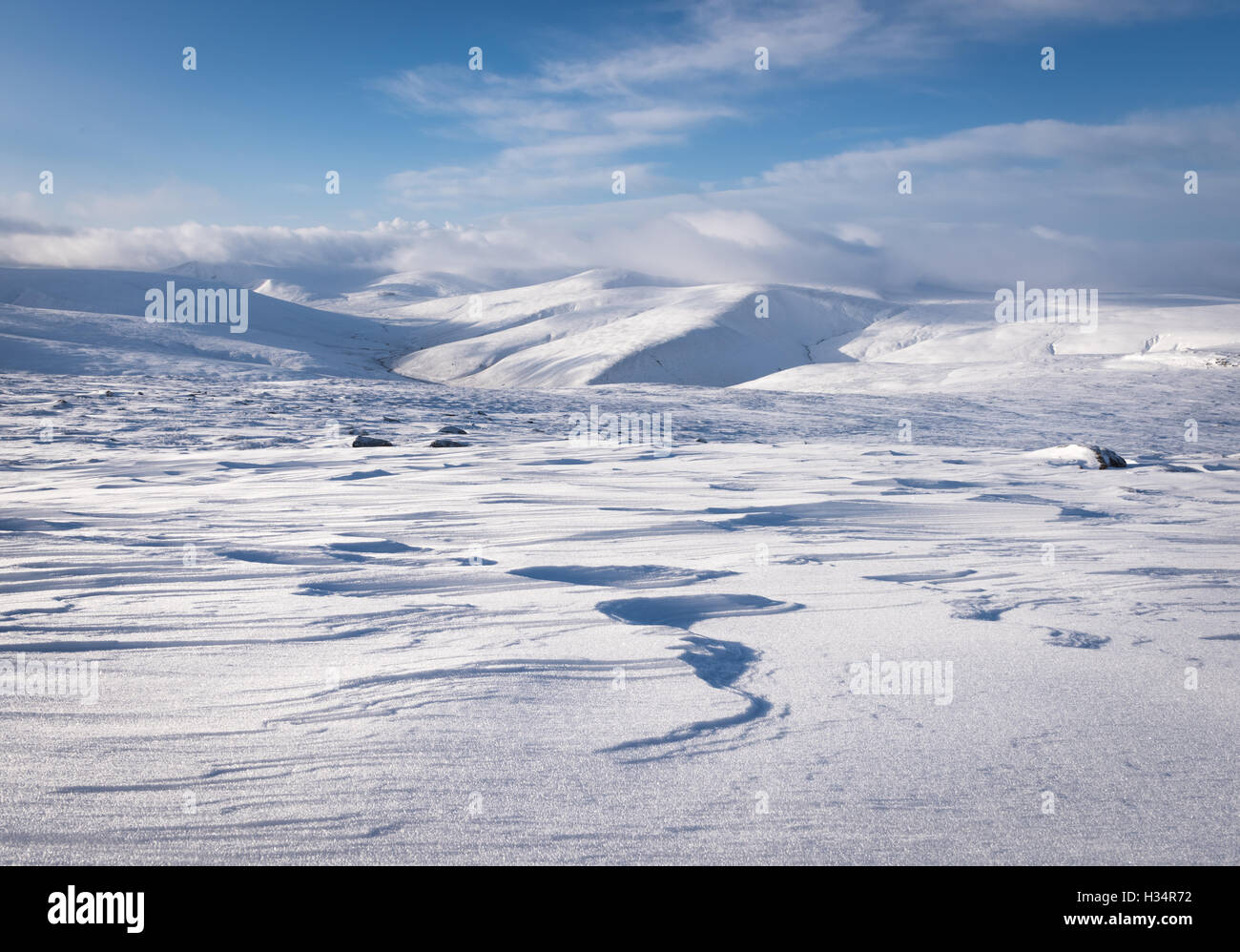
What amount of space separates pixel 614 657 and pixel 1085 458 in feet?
24.3

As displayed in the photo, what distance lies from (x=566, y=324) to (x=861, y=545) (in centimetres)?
4495

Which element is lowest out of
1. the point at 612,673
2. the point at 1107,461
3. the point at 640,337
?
the point at 612,673

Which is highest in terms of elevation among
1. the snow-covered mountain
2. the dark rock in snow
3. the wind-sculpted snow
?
the snow-covered mountain

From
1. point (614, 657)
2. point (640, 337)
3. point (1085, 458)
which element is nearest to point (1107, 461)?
point (1085, 458)

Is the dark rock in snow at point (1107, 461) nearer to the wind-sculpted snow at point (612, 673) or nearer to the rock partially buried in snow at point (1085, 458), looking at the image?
the rock partially buried in snow at point (1085, 458)

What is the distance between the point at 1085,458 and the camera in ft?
26.3

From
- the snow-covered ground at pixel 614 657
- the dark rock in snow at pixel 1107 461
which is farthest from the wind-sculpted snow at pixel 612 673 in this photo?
the dark rock in snow at pixel 1107 461

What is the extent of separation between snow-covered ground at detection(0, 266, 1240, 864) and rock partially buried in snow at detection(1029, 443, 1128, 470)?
9 centimetres

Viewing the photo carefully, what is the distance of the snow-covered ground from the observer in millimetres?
1678

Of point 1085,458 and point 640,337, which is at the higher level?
point 640,337

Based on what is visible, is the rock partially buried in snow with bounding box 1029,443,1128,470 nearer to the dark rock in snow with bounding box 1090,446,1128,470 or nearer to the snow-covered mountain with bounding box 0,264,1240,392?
the dark rock in snow with bounding box 1090,446,1128,470

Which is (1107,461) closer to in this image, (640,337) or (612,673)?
(612,673)

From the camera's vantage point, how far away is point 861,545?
4246mm

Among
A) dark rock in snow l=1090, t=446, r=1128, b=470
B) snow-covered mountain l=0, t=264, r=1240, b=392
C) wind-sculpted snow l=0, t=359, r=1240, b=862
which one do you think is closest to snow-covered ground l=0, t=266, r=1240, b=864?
wind-sculpted snow l=0, t=359, r=1240, b=862
